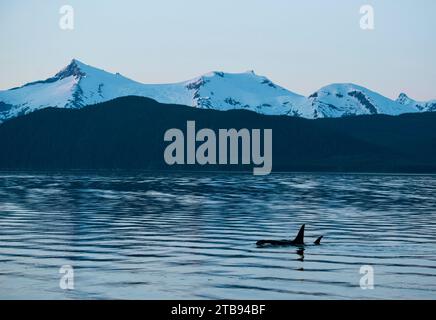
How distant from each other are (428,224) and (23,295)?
1721 inches

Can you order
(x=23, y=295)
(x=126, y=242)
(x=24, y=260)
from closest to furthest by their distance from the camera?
(x=23, y=295)
(x=24, y=260)
(x=126, y=242)

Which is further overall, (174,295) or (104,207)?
(104,207)

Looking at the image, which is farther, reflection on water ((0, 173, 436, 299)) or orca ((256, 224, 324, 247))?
orca ((256, 224, 324, 247))

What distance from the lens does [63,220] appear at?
7312 cm

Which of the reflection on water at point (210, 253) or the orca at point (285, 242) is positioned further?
the orca at point (285, 242)

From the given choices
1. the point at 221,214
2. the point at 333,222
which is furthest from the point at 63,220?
the point at 333,222

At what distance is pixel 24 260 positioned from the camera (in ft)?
146

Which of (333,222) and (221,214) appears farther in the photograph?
(221,214)

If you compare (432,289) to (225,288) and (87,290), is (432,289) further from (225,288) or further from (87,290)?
(87,290)

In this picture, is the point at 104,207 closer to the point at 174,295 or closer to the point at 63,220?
the point at 63,220

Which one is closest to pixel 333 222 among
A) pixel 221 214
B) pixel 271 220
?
pixel 271 220

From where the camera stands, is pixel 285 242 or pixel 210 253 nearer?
pixel 210 253

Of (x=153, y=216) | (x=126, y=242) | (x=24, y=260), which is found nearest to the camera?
(x=24, y=260)
